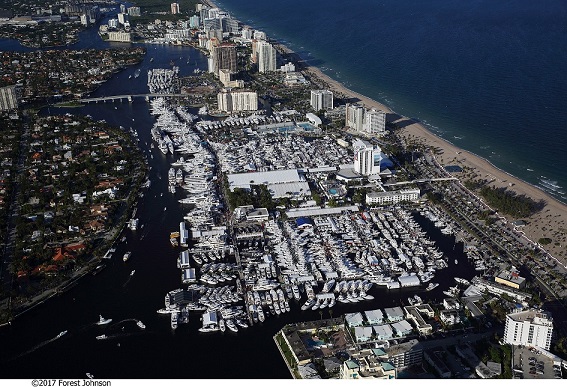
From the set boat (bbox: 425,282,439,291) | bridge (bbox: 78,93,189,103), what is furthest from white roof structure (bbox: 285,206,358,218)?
bridge (bbox: 78,93,189,103)

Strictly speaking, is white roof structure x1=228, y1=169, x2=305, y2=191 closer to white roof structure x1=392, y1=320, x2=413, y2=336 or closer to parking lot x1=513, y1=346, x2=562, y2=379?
white roof structure x1=392, y1=320, x2=413, y2=336

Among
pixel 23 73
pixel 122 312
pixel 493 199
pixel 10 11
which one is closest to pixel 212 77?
pixel 23 73

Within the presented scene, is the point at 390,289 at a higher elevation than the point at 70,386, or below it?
below

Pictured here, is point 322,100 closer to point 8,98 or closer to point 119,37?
point 8,98

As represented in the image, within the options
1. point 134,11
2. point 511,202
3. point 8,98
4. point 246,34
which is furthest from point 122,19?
point 511,202

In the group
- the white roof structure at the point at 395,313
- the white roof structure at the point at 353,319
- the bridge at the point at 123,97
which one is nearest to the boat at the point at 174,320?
the white roof structure at the point at 353,319

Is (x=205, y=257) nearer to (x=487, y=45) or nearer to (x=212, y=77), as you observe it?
(x=212, y=77)
